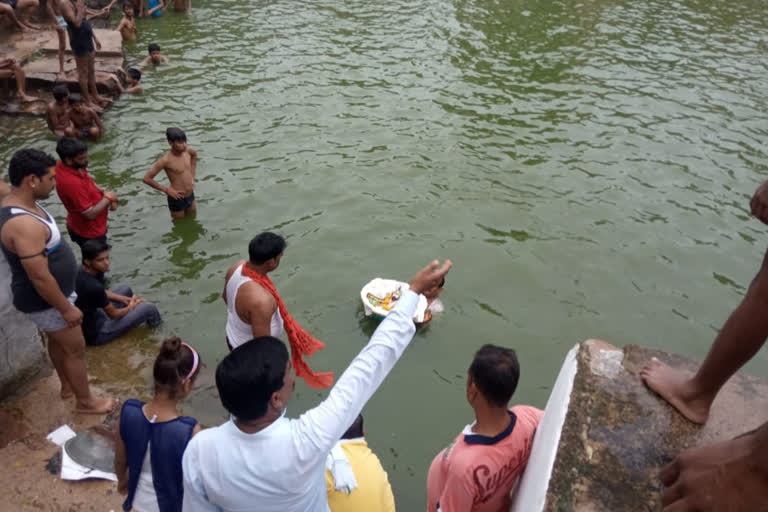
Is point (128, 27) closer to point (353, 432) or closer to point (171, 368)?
point (171, 368)

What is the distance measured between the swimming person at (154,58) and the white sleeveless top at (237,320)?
10.7 meters

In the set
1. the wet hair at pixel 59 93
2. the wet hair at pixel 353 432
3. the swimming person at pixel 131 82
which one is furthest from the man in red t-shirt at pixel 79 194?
the swimming person at pixel 131 82

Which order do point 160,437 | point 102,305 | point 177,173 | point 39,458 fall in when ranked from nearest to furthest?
1. point 160,437
2. point 39,458
3. point 102,305
4. point 177,173

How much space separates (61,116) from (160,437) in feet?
28.8

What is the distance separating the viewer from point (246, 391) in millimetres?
2066

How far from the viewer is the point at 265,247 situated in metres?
3.97

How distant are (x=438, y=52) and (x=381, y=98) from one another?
3.43 metres

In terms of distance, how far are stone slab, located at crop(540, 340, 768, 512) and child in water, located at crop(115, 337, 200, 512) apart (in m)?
1.86

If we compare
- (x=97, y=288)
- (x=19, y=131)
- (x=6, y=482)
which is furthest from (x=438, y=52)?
(x=6, y=482)

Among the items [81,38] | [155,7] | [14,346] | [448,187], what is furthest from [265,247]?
[155,7]

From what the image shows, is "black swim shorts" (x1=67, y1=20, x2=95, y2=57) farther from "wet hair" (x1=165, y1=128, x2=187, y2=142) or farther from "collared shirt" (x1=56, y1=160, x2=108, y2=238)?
"collared shirt" (x1=56, y1=160, x2=108, y2=238)

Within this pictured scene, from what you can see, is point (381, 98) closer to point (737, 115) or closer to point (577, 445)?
point (737, 115)

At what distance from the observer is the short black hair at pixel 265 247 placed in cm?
397

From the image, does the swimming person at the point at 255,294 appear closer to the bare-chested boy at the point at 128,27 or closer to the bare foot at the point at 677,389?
the bare foot at the point at 677,389
